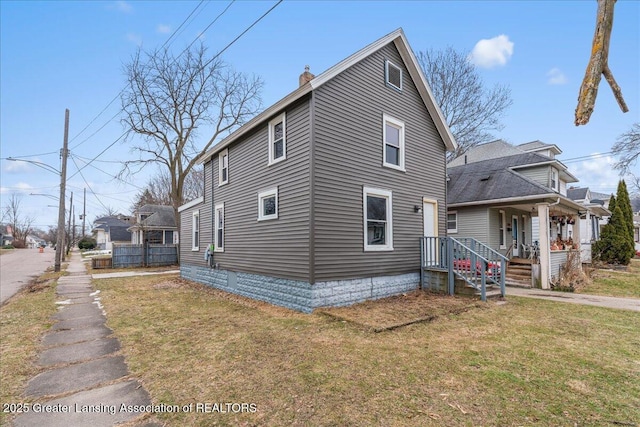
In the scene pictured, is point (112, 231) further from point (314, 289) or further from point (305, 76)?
point (314, 289)

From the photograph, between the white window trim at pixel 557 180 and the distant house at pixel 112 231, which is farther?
the distant house at pixel 112 231

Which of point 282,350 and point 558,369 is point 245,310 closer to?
point 282,350

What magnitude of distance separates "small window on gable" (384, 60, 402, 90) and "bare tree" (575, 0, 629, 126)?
7735 mm

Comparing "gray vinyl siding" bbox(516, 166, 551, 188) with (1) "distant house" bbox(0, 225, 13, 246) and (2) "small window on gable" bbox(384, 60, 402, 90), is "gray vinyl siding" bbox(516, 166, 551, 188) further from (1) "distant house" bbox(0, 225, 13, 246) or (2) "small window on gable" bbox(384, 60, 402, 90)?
(1) "distant house" bbox(0, 225, 13, 246)

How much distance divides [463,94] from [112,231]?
4482 cm

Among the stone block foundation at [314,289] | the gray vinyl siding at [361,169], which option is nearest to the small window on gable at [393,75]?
the gray vinyl siding at [361,169]

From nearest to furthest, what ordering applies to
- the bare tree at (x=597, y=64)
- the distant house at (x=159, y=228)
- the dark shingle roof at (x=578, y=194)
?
the bare tree at (x=597, y=64) < the dark shingle roof at (x=578, y=194) < the distant house at (x=159, y=228)

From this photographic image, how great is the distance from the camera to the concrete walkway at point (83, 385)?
315 centimetres

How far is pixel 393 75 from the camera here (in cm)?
984

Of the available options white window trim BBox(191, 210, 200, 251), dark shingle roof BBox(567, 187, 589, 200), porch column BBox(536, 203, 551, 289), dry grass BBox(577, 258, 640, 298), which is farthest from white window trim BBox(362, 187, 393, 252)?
dark shingle roof BBox(567, 187, 589, 200)

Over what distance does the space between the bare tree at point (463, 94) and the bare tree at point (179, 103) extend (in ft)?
42.7

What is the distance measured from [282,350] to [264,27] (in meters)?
6.60

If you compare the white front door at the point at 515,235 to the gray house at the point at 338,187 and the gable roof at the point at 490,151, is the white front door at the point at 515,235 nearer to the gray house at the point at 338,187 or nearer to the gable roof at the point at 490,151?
the gable roof at the point at 490,151

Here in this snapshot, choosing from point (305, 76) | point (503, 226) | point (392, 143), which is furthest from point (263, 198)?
point (503, 226)
